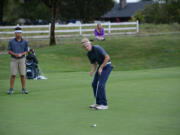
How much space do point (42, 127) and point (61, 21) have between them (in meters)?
69.5

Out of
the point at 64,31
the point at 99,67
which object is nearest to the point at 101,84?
the point at 99,67

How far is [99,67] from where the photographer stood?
9734mm

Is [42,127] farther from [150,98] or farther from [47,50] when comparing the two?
[47,50]

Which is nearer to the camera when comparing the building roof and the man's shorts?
the man's shorts

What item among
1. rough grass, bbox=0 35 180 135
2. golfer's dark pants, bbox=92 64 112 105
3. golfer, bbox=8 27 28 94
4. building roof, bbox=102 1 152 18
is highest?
building roof, bbox=102 1 152 18

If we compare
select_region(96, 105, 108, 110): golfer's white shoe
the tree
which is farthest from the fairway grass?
the tree

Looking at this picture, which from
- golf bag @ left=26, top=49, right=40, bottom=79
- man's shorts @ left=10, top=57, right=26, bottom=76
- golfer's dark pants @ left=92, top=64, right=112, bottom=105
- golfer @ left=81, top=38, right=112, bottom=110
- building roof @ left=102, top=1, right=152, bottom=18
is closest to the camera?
golfer @ left=81, top=38, right=112, bottom=110

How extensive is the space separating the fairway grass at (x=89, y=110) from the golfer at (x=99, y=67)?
31 centimetres

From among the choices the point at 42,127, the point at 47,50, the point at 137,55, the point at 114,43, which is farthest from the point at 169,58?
the point at 42,127

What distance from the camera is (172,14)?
31.2 meters

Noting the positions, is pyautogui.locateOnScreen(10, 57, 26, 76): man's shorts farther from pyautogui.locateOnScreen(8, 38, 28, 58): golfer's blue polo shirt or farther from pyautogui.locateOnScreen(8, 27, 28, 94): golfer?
pyautogui.locateOnScreen(8, 38, 28, 58): golfer's blue polo shirt

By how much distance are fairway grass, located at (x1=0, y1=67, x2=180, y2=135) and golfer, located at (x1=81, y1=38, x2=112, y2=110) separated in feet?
1.03

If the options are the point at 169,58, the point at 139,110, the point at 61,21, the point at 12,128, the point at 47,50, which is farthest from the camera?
the point at 61,21

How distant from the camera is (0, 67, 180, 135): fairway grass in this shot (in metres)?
7.68
